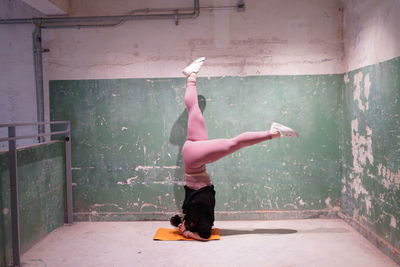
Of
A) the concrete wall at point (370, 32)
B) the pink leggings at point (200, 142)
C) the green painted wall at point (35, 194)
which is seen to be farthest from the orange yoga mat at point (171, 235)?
the concrete wall at point (370, 32)

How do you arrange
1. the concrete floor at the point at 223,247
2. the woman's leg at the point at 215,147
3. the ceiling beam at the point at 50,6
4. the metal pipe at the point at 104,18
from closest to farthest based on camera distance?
the concrete floor at the point at 223,247
the woman's leg at the point at 215,147
the ceiling beam at the point at 50,6
the metal pipe at the point at 104,18

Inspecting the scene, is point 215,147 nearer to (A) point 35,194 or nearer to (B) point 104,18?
Result: (A) point 35,194

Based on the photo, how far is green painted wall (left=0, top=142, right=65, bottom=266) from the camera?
9.96 ft

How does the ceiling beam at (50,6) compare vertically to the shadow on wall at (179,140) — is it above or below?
above

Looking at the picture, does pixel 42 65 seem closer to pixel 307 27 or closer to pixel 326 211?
pixel 307 27

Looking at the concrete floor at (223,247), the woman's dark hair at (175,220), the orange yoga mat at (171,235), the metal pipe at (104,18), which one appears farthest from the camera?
the metal pipe at (104,18)

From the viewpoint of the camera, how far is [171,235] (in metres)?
3.80

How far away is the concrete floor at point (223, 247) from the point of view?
315cm

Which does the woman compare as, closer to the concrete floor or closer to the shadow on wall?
Answer: the concrete floor

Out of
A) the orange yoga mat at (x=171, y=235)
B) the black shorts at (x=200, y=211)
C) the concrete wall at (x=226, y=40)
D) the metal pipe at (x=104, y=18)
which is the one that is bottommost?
the orange yoga mat at (x=171, y=235)

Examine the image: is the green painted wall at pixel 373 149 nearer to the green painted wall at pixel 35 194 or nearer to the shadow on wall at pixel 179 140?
the shadow on wall at pixel 179 140

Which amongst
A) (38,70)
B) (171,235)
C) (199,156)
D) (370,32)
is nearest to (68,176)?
(38,70)

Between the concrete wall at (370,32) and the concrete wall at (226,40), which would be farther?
the concrete wall at (226,40)

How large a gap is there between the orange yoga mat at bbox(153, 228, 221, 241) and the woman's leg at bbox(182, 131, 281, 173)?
0.70 meters
